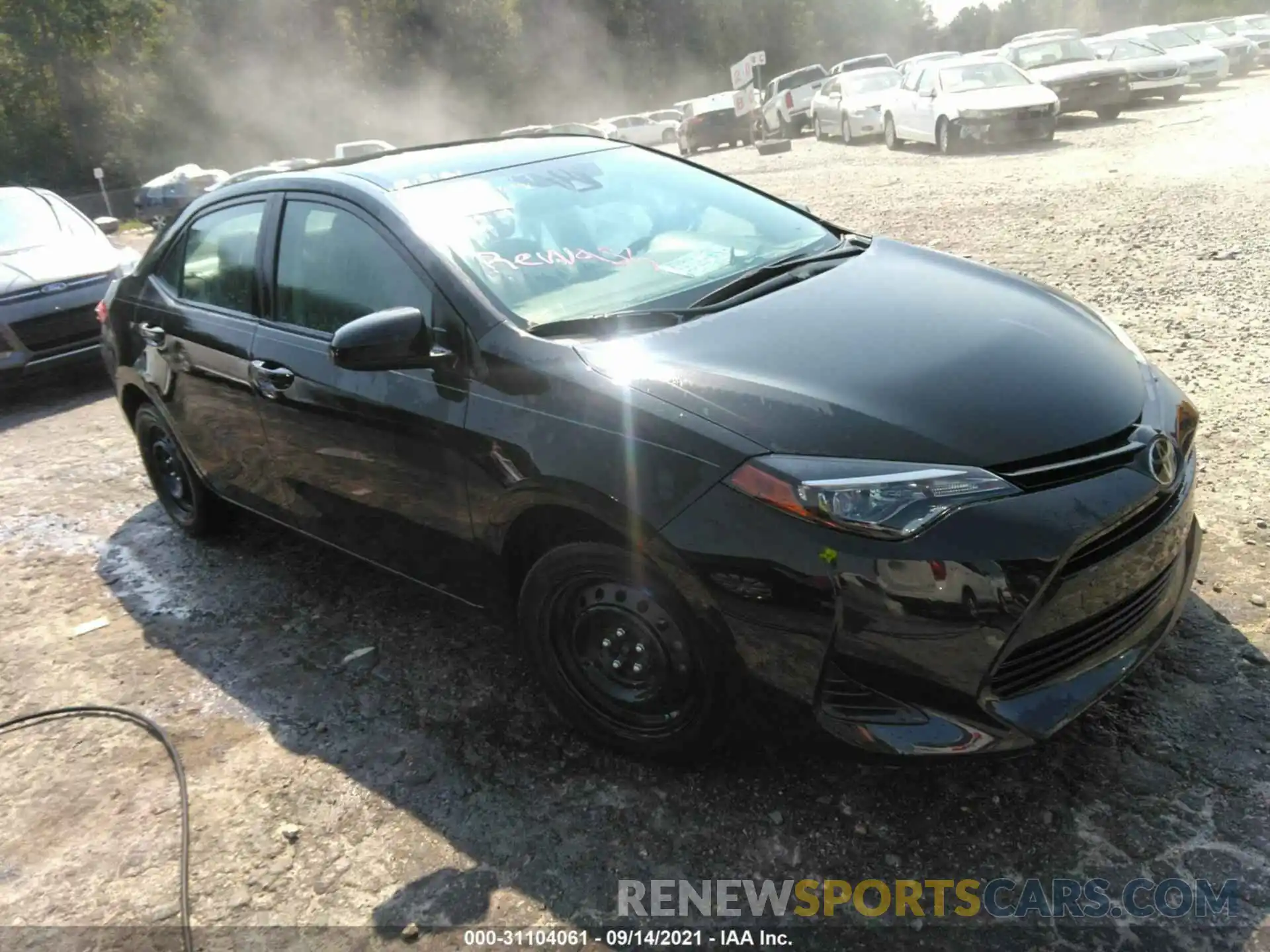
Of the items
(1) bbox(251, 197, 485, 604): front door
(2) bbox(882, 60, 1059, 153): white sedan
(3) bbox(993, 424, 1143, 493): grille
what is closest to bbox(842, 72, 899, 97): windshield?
(2) bbox(882, 60, 1059, 153): white sedan

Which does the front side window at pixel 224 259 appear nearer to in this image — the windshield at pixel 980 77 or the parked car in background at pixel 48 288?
the parked car in background at pixel 48 288

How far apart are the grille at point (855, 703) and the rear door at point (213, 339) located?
2438mm

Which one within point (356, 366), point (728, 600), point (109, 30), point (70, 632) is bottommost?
point (70, 632)

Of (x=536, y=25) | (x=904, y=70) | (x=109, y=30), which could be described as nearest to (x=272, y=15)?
(x=109, y=30)

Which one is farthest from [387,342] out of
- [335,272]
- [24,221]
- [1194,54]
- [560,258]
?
[1194,54]

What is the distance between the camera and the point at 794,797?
271cm

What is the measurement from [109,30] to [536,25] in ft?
70.9

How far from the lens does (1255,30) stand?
27328 mm

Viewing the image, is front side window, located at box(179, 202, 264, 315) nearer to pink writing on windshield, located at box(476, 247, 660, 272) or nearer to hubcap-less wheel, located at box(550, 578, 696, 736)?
pink writing on windshield, located at box(476, 247, 660, 272)

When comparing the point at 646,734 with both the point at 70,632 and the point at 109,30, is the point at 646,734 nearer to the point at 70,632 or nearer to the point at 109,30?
the point at 70,632

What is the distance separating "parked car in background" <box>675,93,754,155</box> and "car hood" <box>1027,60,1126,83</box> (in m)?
10.7

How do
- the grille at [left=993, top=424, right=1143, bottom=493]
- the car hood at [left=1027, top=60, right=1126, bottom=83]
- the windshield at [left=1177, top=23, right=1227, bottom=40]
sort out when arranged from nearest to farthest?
the grille at [left=993, top=424, right=1143, bottom=493], the car hood at [left=1027, top=60, right=1126, bottom=83], the windshield at [left=1177, top=23, right=1227, bottom=40]

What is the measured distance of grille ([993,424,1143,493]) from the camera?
2320mm

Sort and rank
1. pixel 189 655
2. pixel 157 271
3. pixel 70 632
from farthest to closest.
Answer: pixel 157 271 < pixel 70 632 < pixel 189 655
